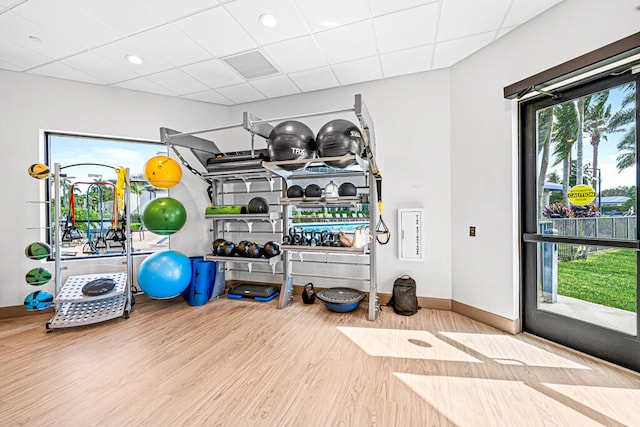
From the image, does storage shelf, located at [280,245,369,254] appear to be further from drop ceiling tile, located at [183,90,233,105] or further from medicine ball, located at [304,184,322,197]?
drop ceiling tile, located at [183,90,233,105]

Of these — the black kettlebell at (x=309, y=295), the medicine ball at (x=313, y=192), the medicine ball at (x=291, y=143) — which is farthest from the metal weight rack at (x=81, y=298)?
the medicine ball at (x=313, y=192)

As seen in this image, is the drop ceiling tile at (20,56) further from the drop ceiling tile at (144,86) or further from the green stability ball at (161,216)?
the green stability ball at (161,216)

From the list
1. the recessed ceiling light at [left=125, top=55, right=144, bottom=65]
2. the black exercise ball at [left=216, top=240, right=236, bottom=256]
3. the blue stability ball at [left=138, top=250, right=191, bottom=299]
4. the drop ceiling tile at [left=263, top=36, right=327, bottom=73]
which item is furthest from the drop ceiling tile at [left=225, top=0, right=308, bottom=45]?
the blue stability ball at [left=138, top=250, right=191, bottom=299]

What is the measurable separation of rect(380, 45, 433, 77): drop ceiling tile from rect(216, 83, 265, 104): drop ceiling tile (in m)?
2.01

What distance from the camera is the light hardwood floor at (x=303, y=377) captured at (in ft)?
6.00

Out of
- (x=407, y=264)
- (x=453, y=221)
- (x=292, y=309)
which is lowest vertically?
(x=292, y=309)

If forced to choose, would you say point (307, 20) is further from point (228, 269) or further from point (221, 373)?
point (228, 269)

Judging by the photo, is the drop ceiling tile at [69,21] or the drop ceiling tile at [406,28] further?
the drop ceiling tile at [406,28]

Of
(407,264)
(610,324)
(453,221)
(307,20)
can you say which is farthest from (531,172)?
(307,20)

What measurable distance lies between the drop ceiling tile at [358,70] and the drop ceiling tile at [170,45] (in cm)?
168

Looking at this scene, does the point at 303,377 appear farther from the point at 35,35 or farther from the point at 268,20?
the point at 35,35

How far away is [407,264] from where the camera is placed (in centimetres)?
391

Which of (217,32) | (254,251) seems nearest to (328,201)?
(254,251)

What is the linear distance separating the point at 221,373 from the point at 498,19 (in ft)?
13.7
